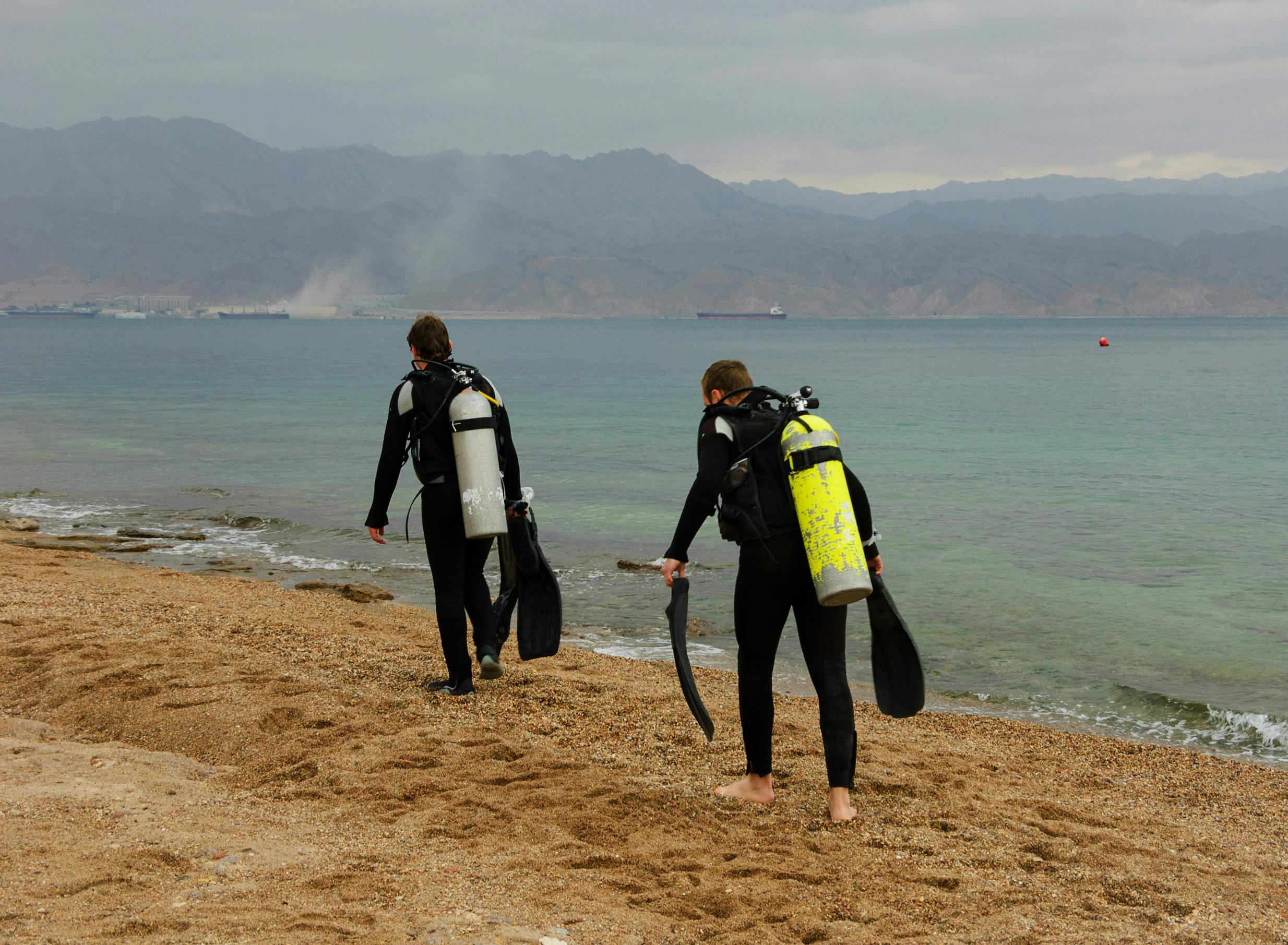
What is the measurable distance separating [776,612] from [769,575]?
0.58 ft

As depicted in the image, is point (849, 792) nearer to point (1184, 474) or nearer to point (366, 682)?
point (366, 682)

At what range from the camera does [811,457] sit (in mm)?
4613

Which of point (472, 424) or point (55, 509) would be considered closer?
point (472, 424)

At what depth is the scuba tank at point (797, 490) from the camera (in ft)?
15.0

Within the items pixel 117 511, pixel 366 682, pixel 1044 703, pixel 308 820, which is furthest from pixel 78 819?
pixel 117 511

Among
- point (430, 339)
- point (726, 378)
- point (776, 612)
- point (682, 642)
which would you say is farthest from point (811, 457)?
point (430, 339)

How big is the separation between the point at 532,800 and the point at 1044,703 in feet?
16.7

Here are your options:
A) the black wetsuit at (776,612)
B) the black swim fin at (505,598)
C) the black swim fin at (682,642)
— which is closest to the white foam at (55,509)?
the black swim fin at (505,598)

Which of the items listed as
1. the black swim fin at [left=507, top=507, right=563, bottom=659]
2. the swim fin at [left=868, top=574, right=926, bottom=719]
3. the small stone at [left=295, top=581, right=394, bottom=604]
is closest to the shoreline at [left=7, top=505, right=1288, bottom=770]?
the small stone at [left=295, top=581, right=394, bottom=604]

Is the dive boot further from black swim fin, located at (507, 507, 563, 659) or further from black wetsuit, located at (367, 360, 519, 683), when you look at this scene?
black swim fin, located at (507, 507, 563, 659)

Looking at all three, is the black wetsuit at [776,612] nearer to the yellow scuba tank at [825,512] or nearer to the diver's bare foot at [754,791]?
the yellow scuba tank at [825,512]

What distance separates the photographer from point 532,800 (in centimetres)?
505

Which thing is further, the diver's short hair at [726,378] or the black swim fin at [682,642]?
the black swim fin at [682,642]

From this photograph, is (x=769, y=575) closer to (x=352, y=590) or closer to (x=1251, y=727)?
(x=1251, y=727)
